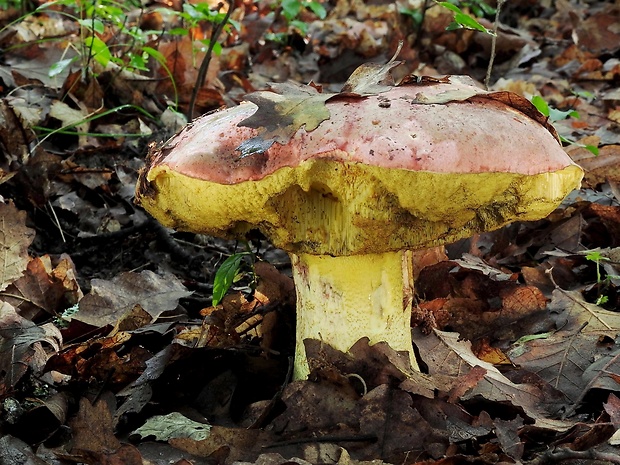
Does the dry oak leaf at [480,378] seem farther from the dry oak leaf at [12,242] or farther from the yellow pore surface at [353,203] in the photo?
A: the dry oak leaf at [12,242]

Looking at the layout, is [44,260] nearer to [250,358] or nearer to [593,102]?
[250,358]

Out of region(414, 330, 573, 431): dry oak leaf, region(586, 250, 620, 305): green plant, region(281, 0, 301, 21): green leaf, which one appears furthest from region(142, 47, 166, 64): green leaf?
region(586, 250, 620, 305): green plant

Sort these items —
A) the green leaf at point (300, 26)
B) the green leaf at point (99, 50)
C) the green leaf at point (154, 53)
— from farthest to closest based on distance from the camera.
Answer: the green leaf at point (300, 26)
the green leaf at point (99, 50)
the green leaf at point (154, 53)

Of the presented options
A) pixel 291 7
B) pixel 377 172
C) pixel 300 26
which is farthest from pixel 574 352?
pixel 300 26

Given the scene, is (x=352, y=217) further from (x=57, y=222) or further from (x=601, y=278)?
(x=57, y=222)

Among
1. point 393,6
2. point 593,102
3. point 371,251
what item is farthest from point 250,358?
point 393,6

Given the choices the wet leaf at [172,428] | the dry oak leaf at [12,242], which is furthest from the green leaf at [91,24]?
the wet leaf at [172,428]
